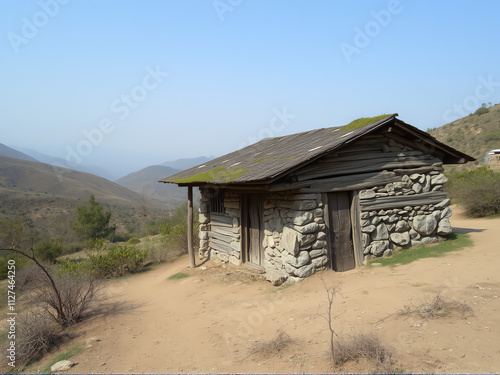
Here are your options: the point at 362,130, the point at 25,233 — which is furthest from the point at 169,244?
the point at 25,233

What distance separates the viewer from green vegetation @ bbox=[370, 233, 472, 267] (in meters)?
7.52

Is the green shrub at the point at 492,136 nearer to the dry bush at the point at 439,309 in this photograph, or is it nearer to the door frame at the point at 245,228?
the door frame at the point at 245,228

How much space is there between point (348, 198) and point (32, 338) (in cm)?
712

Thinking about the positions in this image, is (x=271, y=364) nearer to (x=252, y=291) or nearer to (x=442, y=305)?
(x=442, y=305)

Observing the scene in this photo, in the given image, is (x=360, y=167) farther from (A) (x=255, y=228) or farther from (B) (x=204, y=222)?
(B) (x=204, y=222)

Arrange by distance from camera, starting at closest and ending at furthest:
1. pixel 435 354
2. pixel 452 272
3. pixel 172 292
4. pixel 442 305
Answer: pixel 435 354 < pixel 442 305 < pixel 452 272 < pixel 172 292

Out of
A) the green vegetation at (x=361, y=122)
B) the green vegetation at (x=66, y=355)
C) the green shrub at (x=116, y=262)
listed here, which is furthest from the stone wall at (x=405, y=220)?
the green shrub at (x=116, y=262)

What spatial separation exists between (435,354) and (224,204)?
25.2ft

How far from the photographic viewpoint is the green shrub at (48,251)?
16.7 metres

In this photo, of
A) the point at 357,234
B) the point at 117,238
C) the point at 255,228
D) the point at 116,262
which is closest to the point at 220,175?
the point at 255,228

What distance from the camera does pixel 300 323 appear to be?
203 inches

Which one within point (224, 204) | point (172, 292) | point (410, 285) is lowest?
point (172, 292)

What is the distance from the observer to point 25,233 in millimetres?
19969

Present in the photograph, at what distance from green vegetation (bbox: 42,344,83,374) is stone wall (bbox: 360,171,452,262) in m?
6.43
